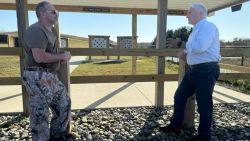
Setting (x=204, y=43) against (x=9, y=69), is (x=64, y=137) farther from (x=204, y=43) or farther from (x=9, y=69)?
(x=9, y=69)

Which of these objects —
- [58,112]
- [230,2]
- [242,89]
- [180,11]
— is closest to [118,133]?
[58,112]

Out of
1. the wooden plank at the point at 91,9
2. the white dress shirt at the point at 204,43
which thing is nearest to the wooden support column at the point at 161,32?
the white dress shirt at the point at 204,43

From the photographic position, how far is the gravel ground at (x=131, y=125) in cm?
343

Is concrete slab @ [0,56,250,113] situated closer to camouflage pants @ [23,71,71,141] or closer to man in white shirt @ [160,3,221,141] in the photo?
camouflage pants @ [23,71,71,141]

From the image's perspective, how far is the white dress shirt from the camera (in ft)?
9.21

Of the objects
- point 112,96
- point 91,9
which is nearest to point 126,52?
point 112,96

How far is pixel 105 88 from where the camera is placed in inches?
265

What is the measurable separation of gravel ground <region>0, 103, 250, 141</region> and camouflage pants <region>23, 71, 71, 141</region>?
0.57 meters

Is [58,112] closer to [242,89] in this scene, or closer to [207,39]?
[207,39]

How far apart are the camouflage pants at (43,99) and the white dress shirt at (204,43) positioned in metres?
1.60

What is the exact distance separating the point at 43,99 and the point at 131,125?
1.56 meters

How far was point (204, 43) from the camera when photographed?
9.15 ft

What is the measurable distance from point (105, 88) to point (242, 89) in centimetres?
367

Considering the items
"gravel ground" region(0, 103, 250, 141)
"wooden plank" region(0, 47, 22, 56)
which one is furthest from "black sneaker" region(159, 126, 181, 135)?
"wooden plank" region(0, 47, 22, 56)
